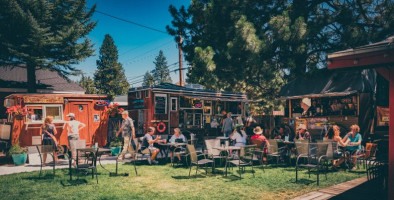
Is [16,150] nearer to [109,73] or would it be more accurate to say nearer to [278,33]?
[278,33]

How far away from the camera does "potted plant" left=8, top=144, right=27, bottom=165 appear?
29.4 ft

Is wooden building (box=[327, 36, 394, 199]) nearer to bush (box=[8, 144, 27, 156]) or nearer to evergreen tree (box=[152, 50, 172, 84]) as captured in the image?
bush (box=[8, 144, 27, 156])

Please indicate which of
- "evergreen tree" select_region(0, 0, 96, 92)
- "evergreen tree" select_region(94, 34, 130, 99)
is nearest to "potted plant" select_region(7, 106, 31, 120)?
"evergreen tree" select_region(0, 0, 96, 92)

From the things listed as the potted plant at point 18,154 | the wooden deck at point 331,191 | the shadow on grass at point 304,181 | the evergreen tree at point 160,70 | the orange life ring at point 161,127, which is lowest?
the shadow on grass at point 304,181

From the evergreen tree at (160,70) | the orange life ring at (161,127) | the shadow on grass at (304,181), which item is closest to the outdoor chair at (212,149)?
the shadow on grass at (304,181)

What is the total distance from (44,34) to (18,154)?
28.0 feet

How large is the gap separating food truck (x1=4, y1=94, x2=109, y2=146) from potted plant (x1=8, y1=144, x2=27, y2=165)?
0.65m

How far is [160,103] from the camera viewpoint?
12773 mm

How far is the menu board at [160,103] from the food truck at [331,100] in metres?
6.53

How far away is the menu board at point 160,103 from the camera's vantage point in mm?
12633

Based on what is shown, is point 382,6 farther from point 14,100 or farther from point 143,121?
point 14,100

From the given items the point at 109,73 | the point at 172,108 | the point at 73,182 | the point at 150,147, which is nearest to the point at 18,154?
the point at 73,182

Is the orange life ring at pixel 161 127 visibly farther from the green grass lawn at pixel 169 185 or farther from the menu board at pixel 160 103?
the green grass lawn at pixel 169 185

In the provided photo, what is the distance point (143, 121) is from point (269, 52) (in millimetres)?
7006
